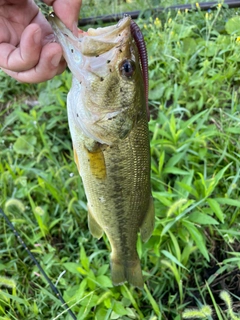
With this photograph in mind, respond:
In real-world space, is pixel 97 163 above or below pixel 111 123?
below

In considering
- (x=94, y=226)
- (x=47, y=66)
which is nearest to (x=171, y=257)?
(x=94, y=226)

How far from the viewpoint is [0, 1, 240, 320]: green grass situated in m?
2.22

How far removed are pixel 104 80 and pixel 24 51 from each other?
1.27 feet

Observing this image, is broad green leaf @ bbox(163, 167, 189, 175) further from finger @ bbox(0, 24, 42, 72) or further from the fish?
finger @ bbox(0, 24, 42, 72)

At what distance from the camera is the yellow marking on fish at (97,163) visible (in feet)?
5.44

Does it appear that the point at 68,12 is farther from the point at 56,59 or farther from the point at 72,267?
the point at 72,267

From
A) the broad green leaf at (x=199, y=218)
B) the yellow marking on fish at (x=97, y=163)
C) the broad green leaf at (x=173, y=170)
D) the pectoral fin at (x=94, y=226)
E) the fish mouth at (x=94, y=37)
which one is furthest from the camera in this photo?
the broad green leaf at (x=173, y=170)

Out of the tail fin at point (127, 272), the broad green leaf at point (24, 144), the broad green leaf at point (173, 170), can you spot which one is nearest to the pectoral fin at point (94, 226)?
the tail fin at point (127, 272)

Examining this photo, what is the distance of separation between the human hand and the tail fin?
3.85 feet

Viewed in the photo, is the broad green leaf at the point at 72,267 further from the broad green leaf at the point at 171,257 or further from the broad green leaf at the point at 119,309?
the broad green leaf at the point at 171,257

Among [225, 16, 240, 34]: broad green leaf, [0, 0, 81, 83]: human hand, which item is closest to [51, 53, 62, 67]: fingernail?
[0, 0, 81, 83]: human hand

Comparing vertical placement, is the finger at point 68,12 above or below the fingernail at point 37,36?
above

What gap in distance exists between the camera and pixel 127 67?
1.50 meters

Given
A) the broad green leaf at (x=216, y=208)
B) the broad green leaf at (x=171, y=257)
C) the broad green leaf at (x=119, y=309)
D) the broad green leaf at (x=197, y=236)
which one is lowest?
the broad green leaf at (x=119, y=309)
